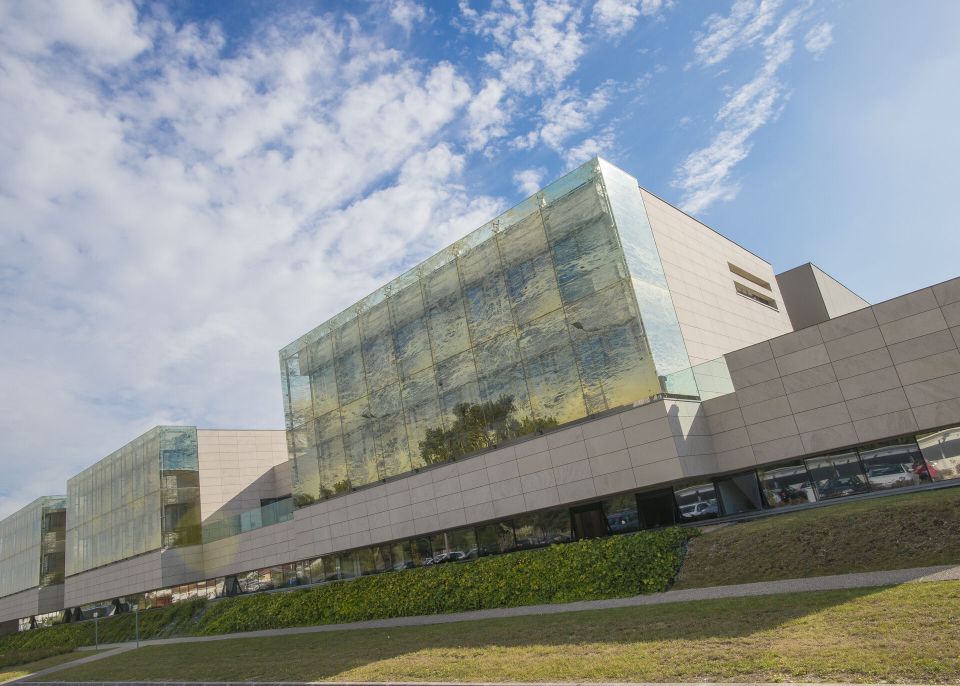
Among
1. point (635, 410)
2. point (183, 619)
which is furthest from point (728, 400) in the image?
point (183, 619)

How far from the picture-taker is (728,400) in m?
21.3

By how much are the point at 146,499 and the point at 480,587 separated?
34287 millimetres

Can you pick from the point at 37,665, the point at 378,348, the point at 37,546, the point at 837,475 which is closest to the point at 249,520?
the point at 37,665

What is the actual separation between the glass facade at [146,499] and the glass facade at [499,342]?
51.8 ft

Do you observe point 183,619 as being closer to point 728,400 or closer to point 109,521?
point 109,521

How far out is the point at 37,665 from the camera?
33.6 metres

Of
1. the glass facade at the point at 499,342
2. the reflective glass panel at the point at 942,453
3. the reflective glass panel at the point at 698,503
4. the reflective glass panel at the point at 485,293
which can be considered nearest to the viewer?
the reflective glass panel at the point at 942,453

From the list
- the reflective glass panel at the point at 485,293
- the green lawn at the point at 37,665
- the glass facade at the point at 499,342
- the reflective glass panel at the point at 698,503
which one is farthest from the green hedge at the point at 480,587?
the reflective glass panel at the point at 485,293

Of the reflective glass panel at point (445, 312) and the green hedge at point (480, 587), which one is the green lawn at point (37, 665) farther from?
the reflective glass panel at point (445, 312)

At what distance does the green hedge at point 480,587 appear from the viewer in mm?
18422

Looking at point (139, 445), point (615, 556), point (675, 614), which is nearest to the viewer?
point (675, 614)

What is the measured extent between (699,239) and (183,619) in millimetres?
37095

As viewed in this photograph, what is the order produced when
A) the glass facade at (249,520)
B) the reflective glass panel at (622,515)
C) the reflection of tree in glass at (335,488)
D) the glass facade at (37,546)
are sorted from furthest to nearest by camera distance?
the glass facade at (37,546), the glass facade at (249,520), the reflection of tree in glass at (335,488), the reflective glass panel at (622,515)

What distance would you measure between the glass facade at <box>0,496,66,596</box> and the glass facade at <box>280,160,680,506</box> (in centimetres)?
4266
